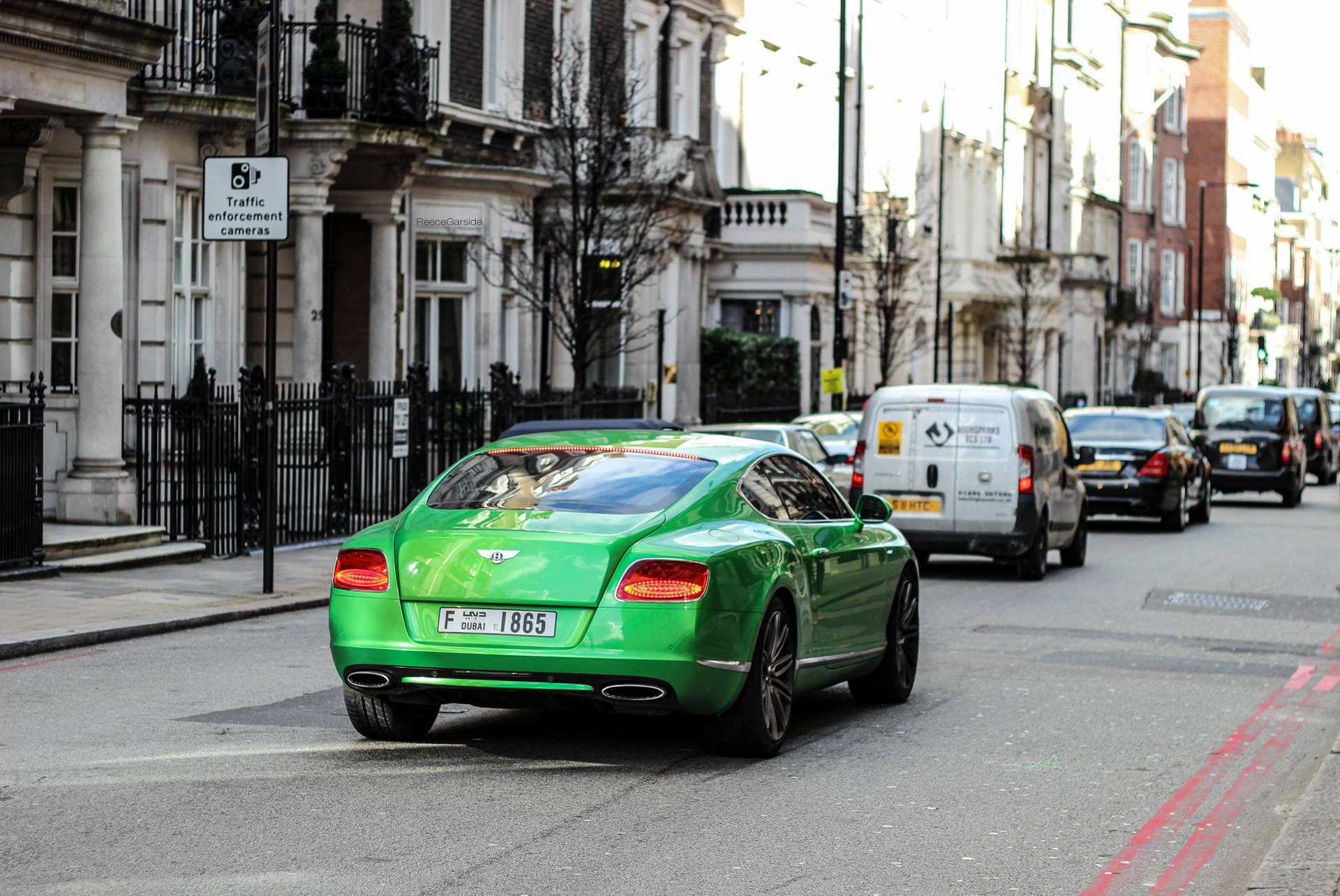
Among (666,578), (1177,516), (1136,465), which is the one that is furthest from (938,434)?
(666,578)

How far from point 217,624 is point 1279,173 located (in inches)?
5094

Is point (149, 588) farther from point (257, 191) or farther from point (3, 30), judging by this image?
point (3, 30)

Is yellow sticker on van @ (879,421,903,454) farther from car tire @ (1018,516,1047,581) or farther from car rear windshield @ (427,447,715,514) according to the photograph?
car rear windshield @ (427,447,715,514)

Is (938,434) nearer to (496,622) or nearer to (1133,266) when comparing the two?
(496,622)

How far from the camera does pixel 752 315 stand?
40.5 meters

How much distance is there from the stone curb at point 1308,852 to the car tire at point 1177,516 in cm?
1752

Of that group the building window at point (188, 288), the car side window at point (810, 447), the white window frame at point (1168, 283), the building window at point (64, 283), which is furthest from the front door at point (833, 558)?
the white window frame at point (1168, 283)

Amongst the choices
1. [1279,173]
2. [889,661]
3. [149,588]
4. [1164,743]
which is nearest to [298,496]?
[149,588]

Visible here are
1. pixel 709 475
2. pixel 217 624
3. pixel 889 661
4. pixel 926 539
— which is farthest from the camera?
pixel 926 539

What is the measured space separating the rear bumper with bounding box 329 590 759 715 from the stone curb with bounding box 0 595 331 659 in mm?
2821

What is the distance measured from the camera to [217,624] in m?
13.8

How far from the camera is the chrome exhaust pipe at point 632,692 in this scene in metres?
8.04

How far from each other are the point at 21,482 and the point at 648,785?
872 centimetres

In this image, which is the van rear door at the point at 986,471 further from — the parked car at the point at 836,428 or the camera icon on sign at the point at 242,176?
the parked car at the point at 836,428
